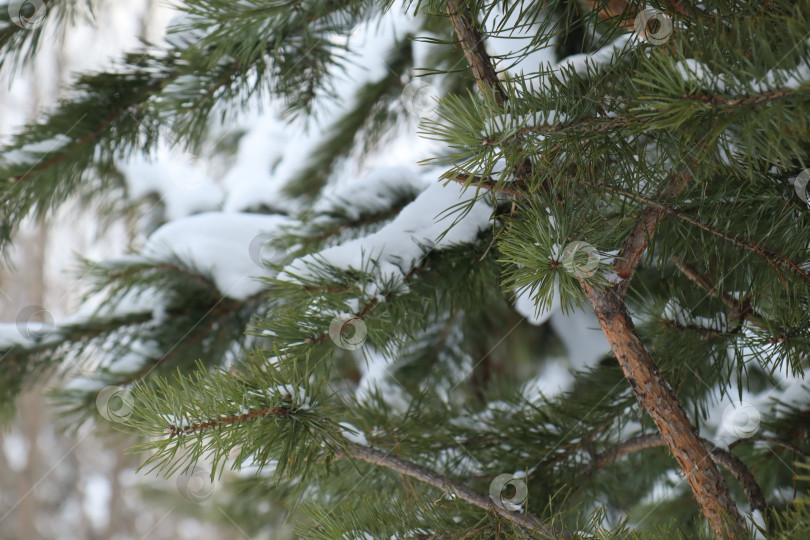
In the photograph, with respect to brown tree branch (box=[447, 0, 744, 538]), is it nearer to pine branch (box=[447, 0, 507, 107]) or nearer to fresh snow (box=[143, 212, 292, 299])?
pine branch (box=[447, 0, 507, 107])

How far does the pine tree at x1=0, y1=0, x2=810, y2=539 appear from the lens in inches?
14.9

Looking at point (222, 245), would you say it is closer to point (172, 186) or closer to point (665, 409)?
point (172, 186)

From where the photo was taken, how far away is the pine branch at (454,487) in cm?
44

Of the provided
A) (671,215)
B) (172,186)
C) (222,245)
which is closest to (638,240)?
(671,215)

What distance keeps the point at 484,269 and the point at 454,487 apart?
8.3 inches

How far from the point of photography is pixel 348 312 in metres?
0.50

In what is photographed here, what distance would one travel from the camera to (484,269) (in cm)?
60

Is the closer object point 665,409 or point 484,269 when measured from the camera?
point 665,409

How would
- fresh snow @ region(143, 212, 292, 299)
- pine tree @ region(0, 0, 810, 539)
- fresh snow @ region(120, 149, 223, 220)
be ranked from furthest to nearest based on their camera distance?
fresh snow @ region(120, 149, 223, 220), fresh snow @ region(143, 212, 292, 299), pine tree @ region(0, 0, 810, 539)

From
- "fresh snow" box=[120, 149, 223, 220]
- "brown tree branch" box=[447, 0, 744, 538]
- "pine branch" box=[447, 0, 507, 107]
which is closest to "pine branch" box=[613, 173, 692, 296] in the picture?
"brown tree branch" box=[447, 0, 744, 538]

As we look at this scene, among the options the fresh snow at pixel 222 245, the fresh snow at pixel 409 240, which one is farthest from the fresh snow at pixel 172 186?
the fresh snow at pixel 409 240

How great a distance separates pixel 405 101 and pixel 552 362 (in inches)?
26.9

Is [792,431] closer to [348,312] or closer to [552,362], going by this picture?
[348,312]

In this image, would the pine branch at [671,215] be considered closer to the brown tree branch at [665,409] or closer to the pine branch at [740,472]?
the brown tree branch at [665,409]
